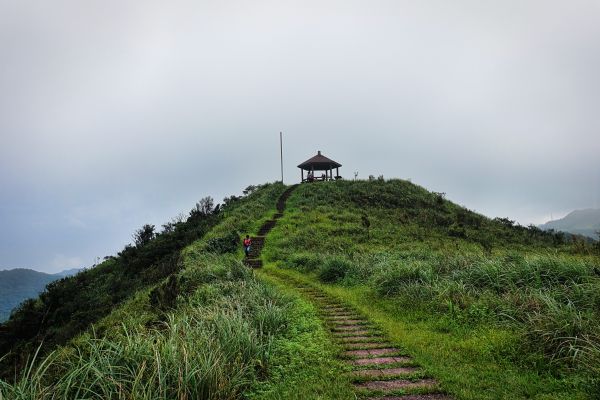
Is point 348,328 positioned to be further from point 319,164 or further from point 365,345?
point 319,164

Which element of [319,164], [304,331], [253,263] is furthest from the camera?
[319,164]

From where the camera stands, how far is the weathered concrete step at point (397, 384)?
5.16 metres

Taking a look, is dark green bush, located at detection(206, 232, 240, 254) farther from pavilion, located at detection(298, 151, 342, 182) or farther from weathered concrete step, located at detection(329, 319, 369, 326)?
pavilion, located at detection(298, 151, 342, 182)

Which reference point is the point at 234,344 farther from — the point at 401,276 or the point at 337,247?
the point at 337,247

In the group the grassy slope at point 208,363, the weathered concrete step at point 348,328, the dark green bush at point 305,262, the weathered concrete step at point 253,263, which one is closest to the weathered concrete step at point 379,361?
the grassy slope at point 208,363

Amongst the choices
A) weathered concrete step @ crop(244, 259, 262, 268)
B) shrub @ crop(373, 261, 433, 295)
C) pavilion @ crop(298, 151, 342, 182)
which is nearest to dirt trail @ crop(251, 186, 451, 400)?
shrub @ crop(373, 261, 433, 295)

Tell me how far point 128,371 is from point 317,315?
5.03 meters

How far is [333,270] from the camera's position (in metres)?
14.9

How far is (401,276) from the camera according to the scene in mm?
11523

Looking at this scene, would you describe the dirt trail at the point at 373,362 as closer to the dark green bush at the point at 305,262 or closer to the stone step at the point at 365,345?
the stone step at the point at 365,345

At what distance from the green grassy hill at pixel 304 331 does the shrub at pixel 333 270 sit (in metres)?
0.05

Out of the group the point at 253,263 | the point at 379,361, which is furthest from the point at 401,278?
the point at 253,263

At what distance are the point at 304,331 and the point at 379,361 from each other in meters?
2.14

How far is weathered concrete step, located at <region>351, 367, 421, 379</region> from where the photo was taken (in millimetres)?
5570
